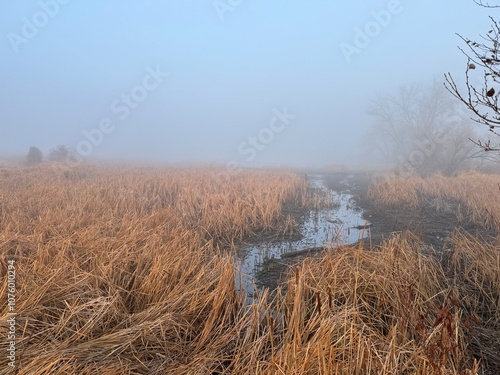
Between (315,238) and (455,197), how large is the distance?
24.9ft

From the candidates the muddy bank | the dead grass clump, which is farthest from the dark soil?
the dead grass clump

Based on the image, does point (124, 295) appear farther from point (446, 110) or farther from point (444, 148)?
point (446, 110)

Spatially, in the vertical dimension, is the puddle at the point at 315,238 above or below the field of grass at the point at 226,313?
below

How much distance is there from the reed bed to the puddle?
71.4 inches

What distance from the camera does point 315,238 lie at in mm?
6695

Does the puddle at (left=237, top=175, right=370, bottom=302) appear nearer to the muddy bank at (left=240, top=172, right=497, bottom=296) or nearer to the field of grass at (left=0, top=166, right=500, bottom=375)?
the muddy bank at (left=240, top=172, right=497, bottom=296)

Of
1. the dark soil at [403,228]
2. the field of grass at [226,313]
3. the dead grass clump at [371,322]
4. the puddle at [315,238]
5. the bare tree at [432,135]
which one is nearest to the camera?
the dead grass clump at [371,322]

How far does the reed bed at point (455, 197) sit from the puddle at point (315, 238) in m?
1.81

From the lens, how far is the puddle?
16.1ft

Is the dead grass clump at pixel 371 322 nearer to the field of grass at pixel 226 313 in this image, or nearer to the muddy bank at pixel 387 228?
the field of grass at pixel 226 313

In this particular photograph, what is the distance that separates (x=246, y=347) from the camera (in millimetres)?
2307

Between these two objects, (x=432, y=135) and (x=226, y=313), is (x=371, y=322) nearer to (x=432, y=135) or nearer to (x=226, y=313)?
(x=226, y=313)

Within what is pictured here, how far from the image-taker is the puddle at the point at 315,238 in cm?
491

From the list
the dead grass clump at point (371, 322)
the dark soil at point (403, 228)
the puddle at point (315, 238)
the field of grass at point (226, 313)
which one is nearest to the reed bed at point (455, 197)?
the dark soil at point (403, 228)
